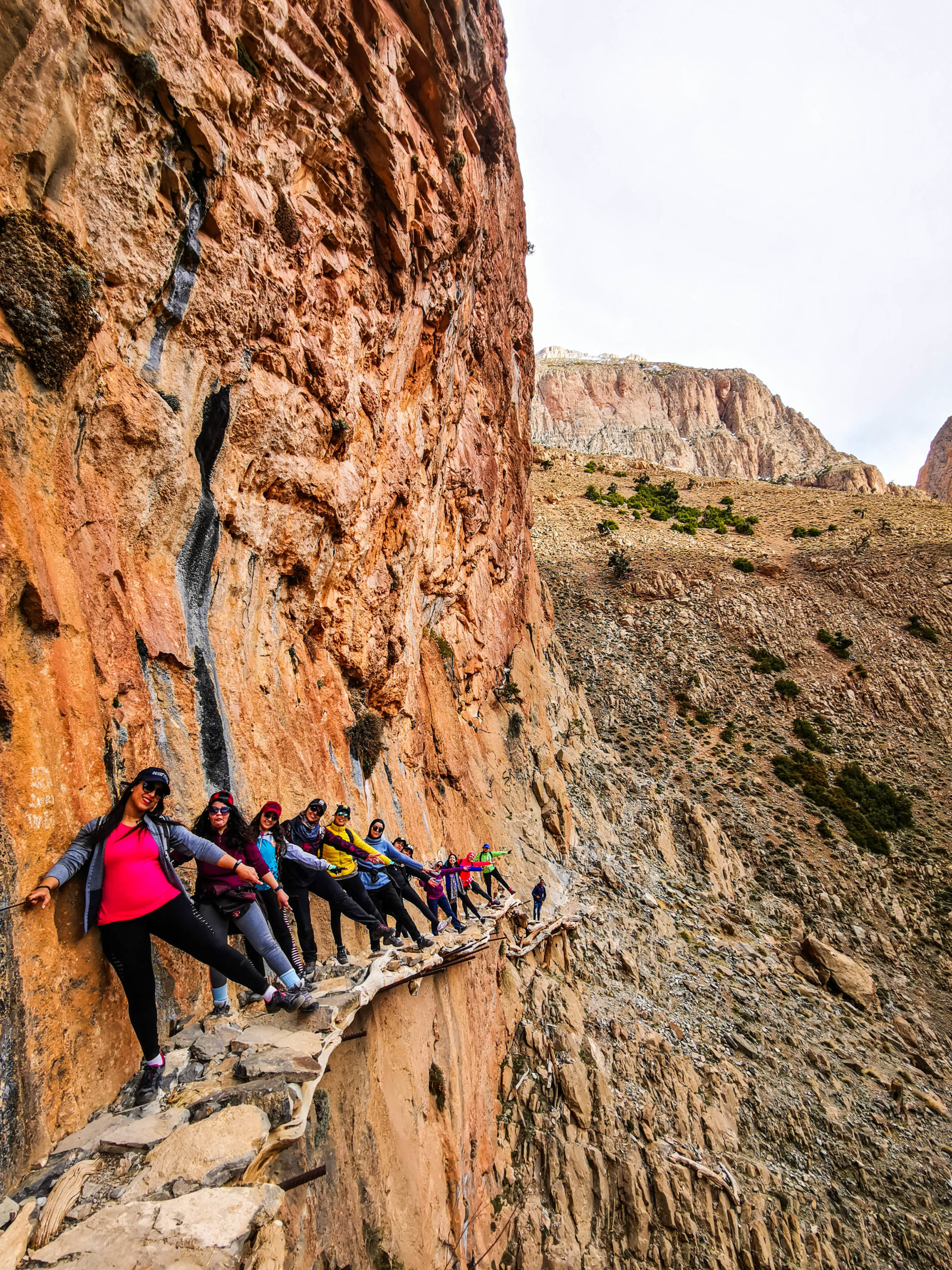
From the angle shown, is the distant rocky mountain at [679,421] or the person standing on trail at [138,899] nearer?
the person standing on trail at [138,899]

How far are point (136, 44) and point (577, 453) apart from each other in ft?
200

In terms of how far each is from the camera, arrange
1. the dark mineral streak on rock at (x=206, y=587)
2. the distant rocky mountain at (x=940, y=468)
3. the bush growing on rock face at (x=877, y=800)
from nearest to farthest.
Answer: the dark mineral streak on rock at (x=206, y=587), the bush growing on rock face at (x=877, y=800), the distant rocky mountain at (x=940, y=468)

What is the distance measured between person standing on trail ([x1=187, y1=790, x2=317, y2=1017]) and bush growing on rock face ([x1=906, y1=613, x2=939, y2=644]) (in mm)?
36921

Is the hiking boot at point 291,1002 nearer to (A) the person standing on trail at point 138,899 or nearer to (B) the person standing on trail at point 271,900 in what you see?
(B) the person standing on trail at point 271,900

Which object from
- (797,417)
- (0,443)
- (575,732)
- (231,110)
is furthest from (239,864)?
(797,417)

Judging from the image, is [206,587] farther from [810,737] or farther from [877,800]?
[810,737]

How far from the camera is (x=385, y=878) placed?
23.7 feet

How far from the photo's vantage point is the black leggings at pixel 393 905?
7.28 metres

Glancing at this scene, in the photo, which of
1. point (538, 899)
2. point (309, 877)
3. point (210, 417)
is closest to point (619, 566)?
point (538, 899)

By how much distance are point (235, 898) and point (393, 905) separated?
3426 millimetres

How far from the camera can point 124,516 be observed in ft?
18.5

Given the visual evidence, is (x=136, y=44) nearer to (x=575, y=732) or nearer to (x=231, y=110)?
(x=231, y=110)

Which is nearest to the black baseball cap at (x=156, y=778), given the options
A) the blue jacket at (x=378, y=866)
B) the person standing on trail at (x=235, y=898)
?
the person standing on trail at (x=235, y=898)

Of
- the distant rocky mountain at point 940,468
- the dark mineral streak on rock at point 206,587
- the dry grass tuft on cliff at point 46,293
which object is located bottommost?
the dark mineral streak on rock at point 206,587
